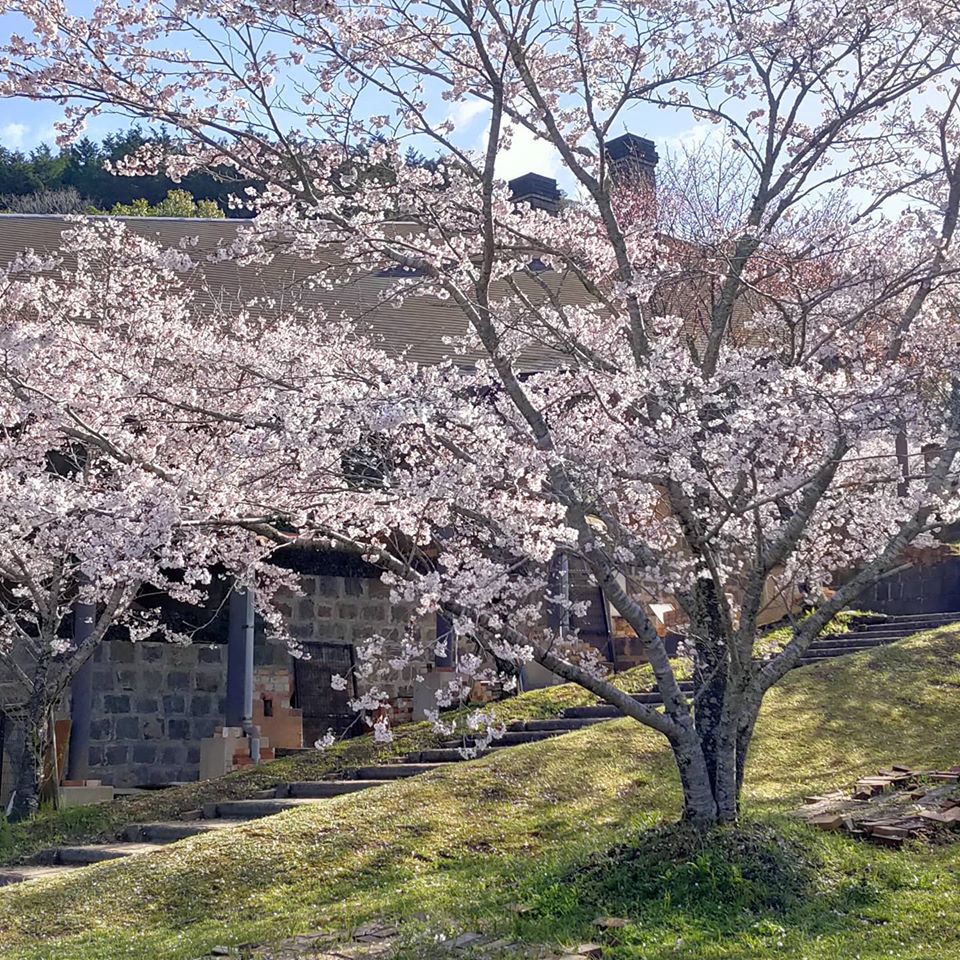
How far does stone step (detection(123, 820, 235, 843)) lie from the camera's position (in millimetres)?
10562

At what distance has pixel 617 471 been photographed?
7812 millimetres

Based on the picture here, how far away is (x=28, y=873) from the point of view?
32.7ft

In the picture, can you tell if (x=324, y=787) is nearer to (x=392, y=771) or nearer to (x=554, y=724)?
(x=392, y=771)

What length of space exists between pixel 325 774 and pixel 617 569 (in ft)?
20.0

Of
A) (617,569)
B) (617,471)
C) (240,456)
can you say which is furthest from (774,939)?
(240,456)

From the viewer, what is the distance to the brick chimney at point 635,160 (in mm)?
22375

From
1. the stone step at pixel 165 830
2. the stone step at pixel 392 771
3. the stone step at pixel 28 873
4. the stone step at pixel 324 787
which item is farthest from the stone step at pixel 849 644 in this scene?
the stone step at pixel 28 873

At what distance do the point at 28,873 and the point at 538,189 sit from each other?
15966 millimetres

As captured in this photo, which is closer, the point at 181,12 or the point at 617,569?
the point at 181,12

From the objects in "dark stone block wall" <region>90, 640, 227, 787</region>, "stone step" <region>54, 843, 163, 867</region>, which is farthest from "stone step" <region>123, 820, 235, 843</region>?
"dark stone block wall" <region>90, 640, 227, 787</region>

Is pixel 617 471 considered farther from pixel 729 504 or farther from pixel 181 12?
pixel 181 12

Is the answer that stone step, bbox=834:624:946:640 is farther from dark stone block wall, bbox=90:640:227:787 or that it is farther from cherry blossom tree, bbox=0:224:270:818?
cherry blossom tree, bbox=0:224:270:818

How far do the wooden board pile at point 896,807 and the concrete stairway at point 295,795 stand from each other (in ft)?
6.06

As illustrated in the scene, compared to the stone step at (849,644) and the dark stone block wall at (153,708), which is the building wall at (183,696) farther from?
the stone step at (849,644)
